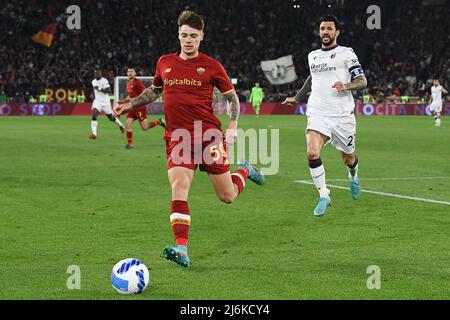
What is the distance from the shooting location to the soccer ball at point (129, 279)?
22.2 ft

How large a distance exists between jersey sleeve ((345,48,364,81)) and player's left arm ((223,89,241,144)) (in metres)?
3.33

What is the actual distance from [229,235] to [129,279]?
10.0ft

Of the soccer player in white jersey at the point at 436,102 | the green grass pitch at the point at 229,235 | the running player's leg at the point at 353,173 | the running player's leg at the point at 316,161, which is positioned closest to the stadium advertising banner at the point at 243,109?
the soccer player in white jersey at the point at 436,102

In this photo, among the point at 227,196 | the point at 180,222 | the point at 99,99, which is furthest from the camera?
the point at 99,99

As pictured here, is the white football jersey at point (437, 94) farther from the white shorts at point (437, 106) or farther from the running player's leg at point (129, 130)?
the running player's leg at point (129, 130)

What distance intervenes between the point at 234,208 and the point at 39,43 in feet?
153

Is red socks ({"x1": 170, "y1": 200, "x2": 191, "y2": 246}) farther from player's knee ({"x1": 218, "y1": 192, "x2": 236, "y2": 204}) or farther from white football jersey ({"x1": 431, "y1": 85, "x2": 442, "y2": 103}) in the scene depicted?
white football jersey ({"x1": 431, "y1": 85, "x2": 442, "y2": 103})

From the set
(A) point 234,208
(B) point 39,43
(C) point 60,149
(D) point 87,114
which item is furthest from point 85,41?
(A) point 234,208

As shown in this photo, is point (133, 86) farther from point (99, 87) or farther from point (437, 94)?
point (437, 94)

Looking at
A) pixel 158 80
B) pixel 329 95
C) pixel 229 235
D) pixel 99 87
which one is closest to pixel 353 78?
pixel 329 95

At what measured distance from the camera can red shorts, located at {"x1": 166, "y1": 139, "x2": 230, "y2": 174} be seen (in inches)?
329

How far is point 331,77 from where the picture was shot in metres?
12.0

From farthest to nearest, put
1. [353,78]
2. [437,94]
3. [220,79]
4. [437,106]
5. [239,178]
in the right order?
[437,94] < [437,106] < [353,78] < [239,178] < [220,79]

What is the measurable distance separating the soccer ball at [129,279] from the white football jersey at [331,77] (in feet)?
18.9
